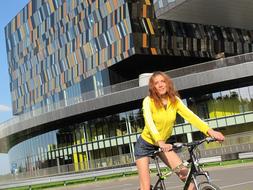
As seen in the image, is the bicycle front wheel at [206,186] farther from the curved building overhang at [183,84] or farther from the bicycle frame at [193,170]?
the curved building overhang at [183,84]

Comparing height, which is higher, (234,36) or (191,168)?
(234,36)

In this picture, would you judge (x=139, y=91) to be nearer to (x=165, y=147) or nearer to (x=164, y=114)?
(x=164, y=114)

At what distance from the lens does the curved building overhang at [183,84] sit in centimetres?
4344

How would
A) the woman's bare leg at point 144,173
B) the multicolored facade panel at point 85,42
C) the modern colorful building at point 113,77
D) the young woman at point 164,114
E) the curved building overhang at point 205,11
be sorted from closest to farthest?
the young woman at point 164,114
the woman's bare leg at point 144,173
the modern colorful building at point 113,77
the curved building overhang at point 205,11
the multicolored facade panel at point 85,42

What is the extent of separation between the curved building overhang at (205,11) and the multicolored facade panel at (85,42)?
1805mm

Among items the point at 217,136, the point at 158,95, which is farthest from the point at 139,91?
the point at 217,136

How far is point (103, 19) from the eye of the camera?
5503 cm

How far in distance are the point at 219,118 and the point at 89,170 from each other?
14.1 meters

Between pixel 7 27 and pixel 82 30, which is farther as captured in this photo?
pixel 7 27

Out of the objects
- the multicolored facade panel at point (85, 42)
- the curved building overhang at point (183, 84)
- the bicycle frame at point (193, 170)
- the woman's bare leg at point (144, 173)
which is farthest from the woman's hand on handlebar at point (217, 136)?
the multicolored facade panel at point (85, 42)

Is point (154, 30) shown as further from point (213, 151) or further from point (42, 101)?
point (42, 101)

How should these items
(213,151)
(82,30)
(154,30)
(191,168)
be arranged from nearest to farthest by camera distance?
(191,168), (213,151), (154,30), (82,30)

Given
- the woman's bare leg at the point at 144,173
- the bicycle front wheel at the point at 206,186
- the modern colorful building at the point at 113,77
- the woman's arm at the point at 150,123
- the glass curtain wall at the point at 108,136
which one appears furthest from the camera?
the glass curtain wall at the point at 108,136

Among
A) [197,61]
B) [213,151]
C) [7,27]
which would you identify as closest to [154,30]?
[197,61]
